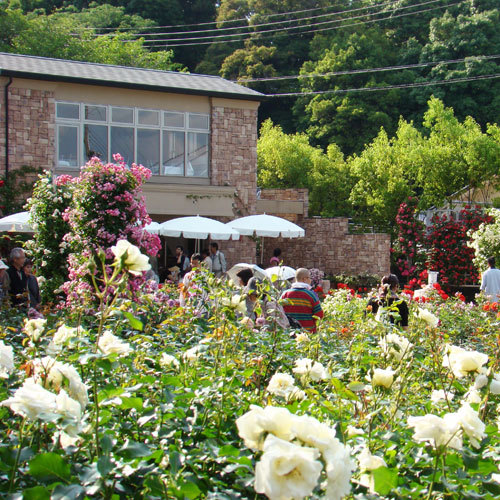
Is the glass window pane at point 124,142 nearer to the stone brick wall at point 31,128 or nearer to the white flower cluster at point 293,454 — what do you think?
the stone brick wall at point 31,128

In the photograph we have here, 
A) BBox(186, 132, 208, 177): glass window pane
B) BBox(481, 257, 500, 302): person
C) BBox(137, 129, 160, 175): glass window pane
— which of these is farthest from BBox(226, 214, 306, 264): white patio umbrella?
BBox(481, 257, 500, 302): person

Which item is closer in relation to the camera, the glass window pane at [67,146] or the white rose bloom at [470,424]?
the white rose bloom at [470,424]

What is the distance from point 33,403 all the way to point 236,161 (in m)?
17.1

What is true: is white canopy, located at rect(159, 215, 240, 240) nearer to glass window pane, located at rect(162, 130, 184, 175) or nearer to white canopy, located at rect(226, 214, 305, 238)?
white canopy, located at rect(226, 214, 305, 238)

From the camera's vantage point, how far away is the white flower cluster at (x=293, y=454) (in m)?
1.28

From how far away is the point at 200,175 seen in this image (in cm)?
1831

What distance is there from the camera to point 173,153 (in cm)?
1806

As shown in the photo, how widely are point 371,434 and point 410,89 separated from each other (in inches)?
1342

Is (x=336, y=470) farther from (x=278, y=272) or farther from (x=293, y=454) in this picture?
(x=278, y=272)

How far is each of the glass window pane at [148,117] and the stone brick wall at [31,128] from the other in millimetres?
2309

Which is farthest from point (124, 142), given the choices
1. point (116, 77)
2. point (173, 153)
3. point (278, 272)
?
point (278, 272)

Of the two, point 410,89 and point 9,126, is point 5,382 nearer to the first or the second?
point 9,126

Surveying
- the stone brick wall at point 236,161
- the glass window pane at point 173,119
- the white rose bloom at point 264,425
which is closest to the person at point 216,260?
the stone brick wall at point 236,161

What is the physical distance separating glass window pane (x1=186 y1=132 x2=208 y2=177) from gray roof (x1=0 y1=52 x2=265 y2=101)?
1.20 metres
